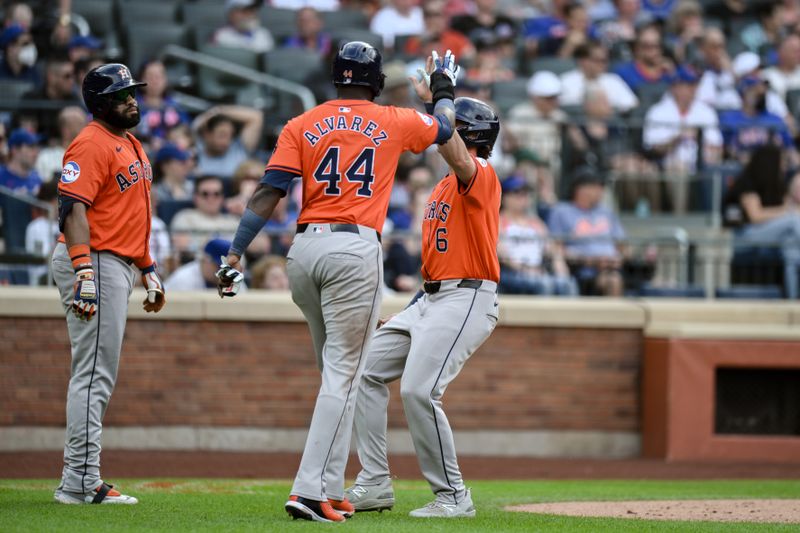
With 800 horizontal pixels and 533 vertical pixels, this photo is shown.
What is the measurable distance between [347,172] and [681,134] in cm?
920

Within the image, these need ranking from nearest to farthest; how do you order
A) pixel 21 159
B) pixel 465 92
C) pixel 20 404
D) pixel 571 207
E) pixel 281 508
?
pixel 281 508 < pixel 20 404 < pixel 21 159 < pixel 571 207 < pixel 465 92

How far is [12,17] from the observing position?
13641 millimetres

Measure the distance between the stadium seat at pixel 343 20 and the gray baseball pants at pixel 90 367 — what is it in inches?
400

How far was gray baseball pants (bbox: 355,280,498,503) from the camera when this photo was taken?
6.32m

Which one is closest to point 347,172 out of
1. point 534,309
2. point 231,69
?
point 534,309

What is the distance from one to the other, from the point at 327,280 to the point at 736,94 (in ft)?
37.6

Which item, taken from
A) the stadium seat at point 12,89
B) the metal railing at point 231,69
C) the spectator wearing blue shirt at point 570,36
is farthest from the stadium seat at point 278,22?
the stadium seat at point 12,89

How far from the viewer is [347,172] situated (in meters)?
6.00

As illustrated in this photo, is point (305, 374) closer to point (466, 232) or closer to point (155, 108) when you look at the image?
point (155, 108)

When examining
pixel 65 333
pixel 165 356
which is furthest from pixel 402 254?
pixel 65 333

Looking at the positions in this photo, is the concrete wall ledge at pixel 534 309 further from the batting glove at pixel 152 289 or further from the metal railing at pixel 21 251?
the batting glove at pixel 152 289

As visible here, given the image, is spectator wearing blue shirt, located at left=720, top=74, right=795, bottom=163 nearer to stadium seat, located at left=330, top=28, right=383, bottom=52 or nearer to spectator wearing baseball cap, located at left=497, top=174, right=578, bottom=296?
spectator wearing baseball cap, located at left=497, top=174, right=578, bottom=296

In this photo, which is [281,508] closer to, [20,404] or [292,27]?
[20,404]

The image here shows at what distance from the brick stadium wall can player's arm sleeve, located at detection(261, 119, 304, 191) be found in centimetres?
501
